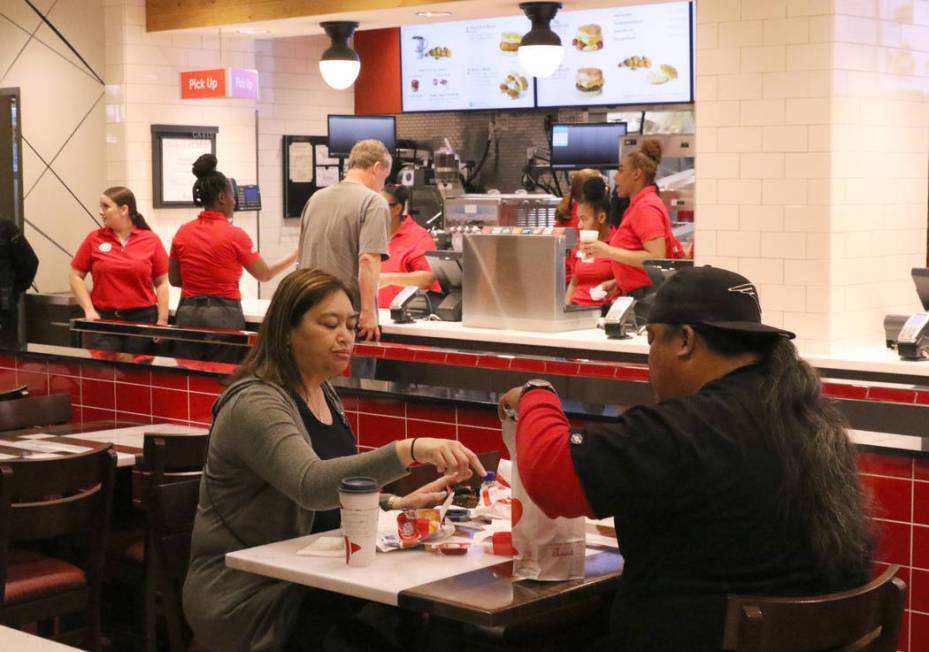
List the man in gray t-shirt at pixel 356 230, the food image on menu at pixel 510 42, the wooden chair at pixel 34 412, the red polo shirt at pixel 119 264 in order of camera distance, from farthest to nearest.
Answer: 1. the food image on menu at pixel 510 42
2. the red polo shirt at pixel 119 264
3. the man in gray t-shirt at pixel 356 230
4. the wooden chair at pixel 34 412

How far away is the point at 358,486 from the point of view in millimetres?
2971

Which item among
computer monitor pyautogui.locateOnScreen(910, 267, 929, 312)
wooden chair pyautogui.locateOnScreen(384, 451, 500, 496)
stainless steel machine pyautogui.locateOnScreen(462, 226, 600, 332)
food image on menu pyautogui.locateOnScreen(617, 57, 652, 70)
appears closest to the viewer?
wooden chair pyautogui.locateOnScreen(384, 451, 500, 496)

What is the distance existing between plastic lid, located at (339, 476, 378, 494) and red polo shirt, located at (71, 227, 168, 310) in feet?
18.2

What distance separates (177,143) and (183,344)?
3482 mm

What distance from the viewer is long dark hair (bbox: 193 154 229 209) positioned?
25.6 ft

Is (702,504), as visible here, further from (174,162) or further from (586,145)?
(586,145)

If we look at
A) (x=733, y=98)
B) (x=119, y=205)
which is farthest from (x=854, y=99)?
(x=119, y=205)

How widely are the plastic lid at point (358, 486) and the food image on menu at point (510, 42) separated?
908 centimetres

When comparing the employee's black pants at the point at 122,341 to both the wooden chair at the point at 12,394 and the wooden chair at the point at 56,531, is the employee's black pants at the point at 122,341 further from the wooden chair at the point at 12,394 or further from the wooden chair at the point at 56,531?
the wooden chair at the point at 56,531

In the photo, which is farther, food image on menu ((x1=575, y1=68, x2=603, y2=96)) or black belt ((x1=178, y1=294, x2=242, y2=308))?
food image on menu ((x1=575, y1=68, x2=603, y2=96))

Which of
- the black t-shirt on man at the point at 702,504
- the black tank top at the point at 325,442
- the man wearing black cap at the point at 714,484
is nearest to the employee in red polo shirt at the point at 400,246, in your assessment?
the black tank top at the point at 325,442

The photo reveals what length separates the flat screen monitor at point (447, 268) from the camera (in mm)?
7832

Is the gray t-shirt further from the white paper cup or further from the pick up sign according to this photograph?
the white paper cup

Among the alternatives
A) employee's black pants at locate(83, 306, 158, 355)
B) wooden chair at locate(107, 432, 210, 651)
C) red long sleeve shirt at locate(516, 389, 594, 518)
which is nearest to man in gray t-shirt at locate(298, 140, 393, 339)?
employee's black pants at locate(83, 306, 158, 355)
